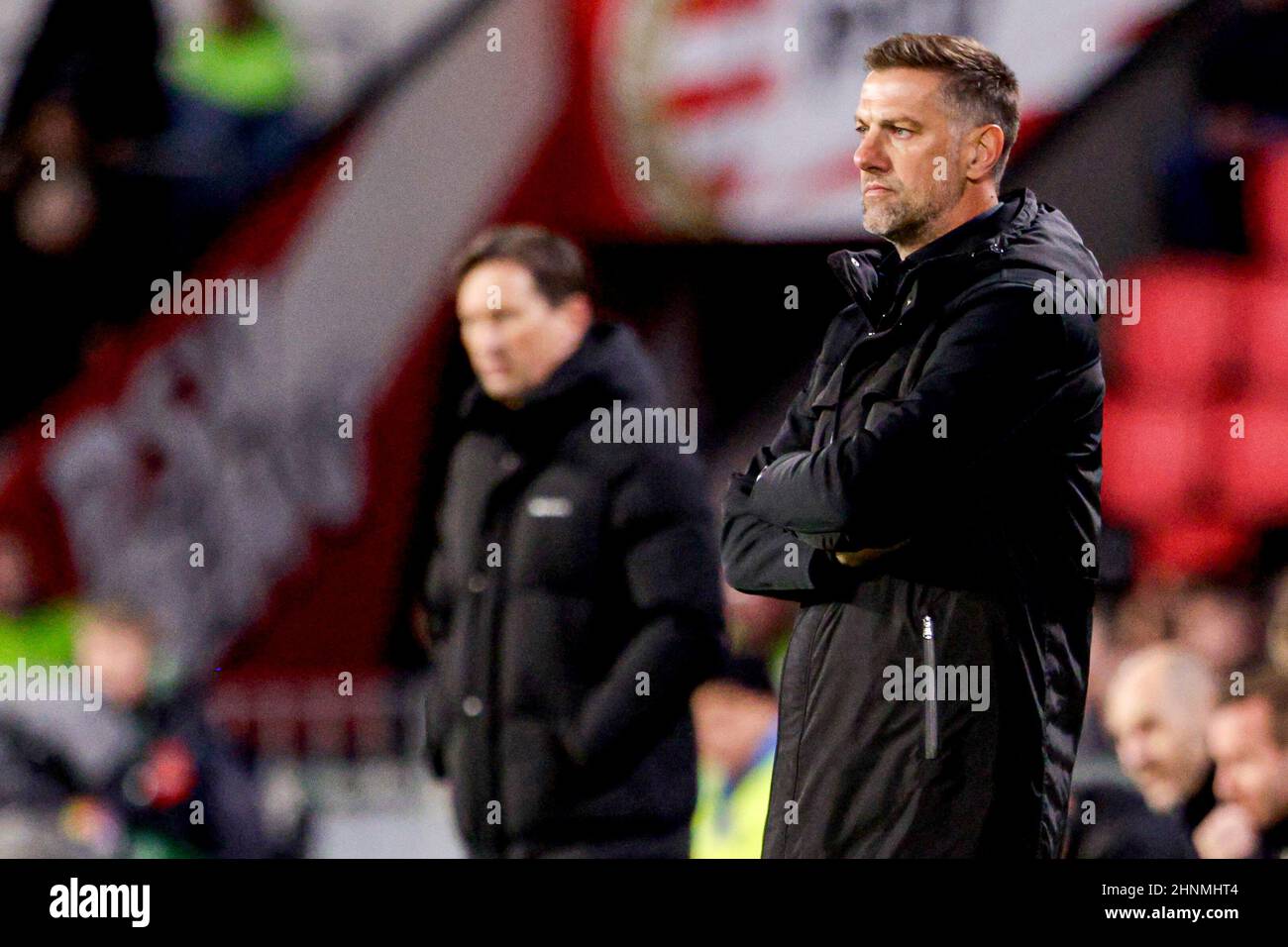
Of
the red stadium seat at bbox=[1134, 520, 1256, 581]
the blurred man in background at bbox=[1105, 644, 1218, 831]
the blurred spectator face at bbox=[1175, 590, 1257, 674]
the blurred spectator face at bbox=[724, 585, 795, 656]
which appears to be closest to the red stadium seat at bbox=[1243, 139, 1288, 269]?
the red stadium seat at bbox=[1134, 520, 1256, 581]

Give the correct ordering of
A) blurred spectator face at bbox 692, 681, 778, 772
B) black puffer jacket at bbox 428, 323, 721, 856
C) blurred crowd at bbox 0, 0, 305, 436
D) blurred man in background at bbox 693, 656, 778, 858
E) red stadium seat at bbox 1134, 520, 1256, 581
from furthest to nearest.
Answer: red stadium seat at bbox 1134, 520, 1256, 581
blurred crowd at bbox 0, 0, 305, 436
blurred spectator face at bbox 692, 681, 778, 772
blurred man in background at bbox 693, 656, 778, 858
black puffer jacket at bbox 428, 323, 721, 856

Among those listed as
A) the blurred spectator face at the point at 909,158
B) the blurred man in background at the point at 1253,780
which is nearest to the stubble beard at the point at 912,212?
the blurred spectator face at the point at 909,158

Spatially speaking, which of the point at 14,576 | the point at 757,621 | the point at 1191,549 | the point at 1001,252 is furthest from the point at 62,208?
the point at 1001,252

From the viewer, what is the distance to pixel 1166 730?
13.0 ft

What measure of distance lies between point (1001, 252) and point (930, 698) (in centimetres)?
63

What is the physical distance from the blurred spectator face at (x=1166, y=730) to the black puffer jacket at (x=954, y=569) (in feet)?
4.39

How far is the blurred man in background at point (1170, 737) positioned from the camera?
12.9 ft

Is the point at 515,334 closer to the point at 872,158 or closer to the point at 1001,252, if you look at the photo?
the point at 872,158

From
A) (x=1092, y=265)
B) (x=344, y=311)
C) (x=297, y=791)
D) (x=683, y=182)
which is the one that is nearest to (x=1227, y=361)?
(x=683, y=182)

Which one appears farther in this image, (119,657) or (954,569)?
(119,657)

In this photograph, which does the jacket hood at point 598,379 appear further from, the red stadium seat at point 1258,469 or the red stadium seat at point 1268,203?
the red stadium seat at point 1268,203

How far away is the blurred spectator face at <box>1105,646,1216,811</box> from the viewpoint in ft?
12.9

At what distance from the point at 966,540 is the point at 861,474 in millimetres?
170

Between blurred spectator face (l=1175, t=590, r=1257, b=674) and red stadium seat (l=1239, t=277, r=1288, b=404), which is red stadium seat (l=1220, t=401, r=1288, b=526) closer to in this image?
red stadium seat (l=1239, t=277, r=1288, b=404)
